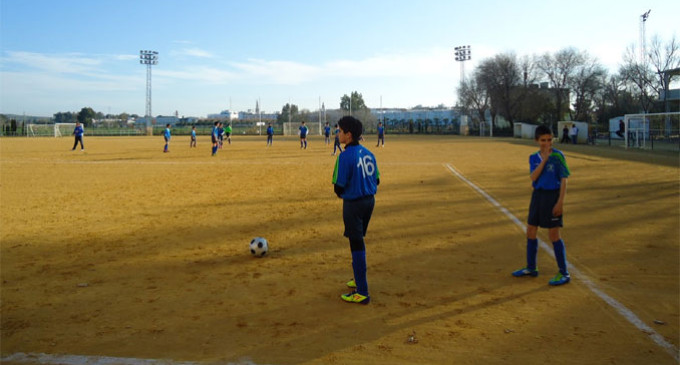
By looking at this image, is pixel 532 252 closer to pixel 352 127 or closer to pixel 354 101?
pixel 352 127

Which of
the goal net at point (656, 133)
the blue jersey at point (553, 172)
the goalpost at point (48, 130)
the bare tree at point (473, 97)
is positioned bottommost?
the blue jersey at point (553, 172)

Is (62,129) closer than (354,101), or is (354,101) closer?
(62,129)

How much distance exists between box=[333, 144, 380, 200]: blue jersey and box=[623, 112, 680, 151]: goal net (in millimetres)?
33502

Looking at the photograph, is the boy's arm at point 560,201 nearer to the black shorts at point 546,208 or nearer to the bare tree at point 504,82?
the black shorts at point 546,208

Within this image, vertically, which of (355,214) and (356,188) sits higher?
(356,188)

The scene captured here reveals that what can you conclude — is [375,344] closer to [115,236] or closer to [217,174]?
[115,236]

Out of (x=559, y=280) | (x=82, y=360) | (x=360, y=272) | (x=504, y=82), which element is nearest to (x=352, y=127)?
(x=360, y=272)

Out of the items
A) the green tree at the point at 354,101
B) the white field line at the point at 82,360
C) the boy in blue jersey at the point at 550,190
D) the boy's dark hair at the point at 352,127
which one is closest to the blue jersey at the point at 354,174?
the boy's dark hair at the point at 352,127

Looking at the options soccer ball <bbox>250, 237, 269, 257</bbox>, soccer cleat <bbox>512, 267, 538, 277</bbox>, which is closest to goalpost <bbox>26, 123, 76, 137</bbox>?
soccer ball <bbox>250, 237, 269, 257</bbox>

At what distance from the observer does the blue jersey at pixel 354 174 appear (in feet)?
16.3

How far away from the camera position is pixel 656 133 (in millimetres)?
34281

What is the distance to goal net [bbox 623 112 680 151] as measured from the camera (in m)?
32.7

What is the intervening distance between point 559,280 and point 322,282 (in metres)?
2.75

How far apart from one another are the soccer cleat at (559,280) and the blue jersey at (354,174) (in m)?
2.46
